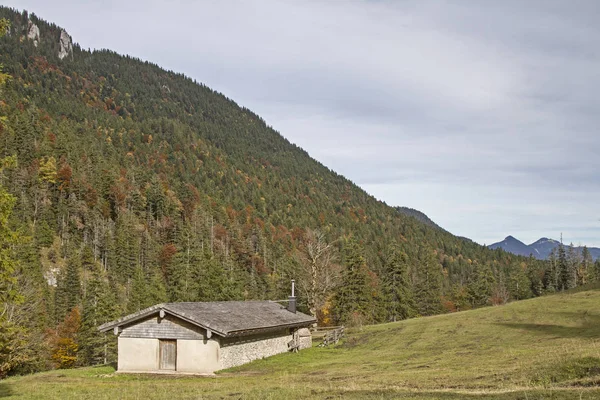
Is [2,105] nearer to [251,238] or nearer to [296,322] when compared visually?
[251,238]

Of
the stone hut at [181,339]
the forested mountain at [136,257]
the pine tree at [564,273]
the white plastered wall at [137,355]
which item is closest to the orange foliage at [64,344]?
the forested mountain at [136,257]

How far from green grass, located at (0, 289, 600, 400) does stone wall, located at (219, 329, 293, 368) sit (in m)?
0.82

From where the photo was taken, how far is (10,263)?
60.3ft

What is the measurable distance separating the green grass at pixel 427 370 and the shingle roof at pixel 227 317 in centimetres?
239

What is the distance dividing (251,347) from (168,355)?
19.6 feet

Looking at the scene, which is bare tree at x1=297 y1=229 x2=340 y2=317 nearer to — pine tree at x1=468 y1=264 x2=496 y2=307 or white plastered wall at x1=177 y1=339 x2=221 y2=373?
white plastered wall at x1=177 y1=339 x2=221 y2=373

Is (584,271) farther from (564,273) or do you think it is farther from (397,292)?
(397,292)

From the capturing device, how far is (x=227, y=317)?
3272 cm

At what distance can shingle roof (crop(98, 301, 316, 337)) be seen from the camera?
29531mm

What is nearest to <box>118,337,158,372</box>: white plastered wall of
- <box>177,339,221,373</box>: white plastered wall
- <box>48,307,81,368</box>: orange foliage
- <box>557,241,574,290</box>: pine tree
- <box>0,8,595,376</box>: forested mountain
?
<box>177,339,221,373</box>: white plastered wall

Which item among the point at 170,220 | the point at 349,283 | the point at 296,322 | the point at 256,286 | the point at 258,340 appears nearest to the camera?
the point at 258,340

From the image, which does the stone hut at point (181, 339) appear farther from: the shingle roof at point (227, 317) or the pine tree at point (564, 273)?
the pine tree at point (564, 273)

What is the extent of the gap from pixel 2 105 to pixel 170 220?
65.6 m

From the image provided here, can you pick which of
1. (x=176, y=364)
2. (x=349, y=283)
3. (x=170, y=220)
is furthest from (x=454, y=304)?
(x=176, y=364)
